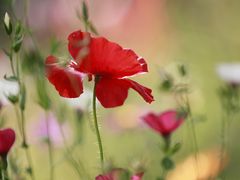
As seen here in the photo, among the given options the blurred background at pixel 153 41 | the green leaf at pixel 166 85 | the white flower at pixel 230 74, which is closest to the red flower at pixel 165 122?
the green leaf at pixel 166 85

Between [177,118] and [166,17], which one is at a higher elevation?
[166,17]

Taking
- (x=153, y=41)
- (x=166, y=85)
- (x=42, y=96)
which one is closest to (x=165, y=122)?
(x=166, y=85)

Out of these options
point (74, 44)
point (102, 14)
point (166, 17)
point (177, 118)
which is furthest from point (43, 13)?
point (74, 44)

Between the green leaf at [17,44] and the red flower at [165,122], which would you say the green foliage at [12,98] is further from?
the red flower at [165,122]

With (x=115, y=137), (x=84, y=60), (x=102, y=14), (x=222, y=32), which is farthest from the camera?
(x=102, y=14)

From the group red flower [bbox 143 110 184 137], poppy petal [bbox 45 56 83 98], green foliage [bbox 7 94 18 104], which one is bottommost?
red flower [bbox 143 110 184 137]

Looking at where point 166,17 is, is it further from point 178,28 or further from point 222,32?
point 222,32

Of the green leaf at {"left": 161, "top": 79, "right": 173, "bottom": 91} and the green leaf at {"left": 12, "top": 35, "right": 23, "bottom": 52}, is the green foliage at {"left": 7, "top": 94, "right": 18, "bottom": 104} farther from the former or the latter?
the green leaf at {"left": 161, "top": 79, "right": 173, "bottom": 91}

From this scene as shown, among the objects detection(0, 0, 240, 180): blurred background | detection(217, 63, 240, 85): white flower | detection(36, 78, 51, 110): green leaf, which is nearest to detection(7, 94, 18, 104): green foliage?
detection(36, 78, 51, 110): green leaf

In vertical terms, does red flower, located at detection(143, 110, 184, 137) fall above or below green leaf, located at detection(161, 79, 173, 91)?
below
